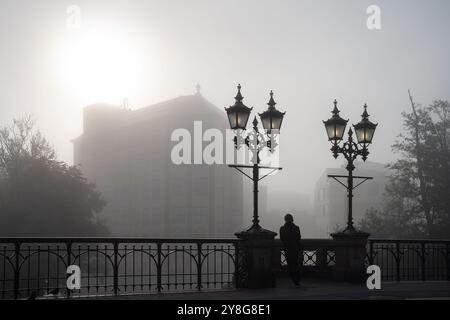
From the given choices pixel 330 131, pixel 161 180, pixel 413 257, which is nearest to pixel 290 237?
pixel 330 131

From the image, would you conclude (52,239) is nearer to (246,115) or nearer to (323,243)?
(246,115)

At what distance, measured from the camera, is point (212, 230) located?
69.7 metres

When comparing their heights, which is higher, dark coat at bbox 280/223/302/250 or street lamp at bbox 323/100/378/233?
street lamp at bbox 323/100/378/233

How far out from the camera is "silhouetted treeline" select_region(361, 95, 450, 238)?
139 ft

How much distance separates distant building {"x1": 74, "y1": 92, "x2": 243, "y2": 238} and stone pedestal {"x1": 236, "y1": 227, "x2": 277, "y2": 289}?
174 ft

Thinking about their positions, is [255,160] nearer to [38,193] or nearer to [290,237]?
[290,237]

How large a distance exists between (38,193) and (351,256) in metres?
30.5

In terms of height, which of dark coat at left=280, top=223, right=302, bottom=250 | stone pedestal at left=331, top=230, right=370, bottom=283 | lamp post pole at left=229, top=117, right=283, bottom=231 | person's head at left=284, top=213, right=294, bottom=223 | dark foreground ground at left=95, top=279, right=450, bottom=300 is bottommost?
dark foreground ground at left=95, top=279, right=450, bottom=300

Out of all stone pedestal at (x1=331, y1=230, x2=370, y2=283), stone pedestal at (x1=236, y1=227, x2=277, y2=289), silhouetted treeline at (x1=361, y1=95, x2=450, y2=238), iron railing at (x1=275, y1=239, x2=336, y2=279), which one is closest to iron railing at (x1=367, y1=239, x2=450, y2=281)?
stone pedestal at (x1=331, y1=230, x2=370, y2=283)

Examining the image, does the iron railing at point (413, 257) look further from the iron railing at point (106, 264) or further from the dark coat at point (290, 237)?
the iron railing at point (106, 264)

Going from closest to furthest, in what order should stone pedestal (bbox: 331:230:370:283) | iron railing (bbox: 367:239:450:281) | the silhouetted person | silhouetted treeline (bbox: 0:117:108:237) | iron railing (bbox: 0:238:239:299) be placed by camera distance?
iron railing (bbox: 0:238:239:299)
the silhouetted person
stone pedestal (bbox: 331:230:370:283)
iron railing (bbox: 367:239:450:281)
silhouetted treeline (bbox: 0:117:108:237)

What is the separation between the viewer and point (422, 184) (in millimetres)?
43500

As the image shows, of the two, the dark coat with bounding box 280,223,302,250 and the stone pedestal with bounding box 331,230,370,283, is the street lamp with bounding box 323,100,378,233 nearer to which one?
the stone pedestal with bounding box 331,230,370,283

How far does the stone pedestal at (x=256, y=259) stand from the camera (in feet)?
47.4
